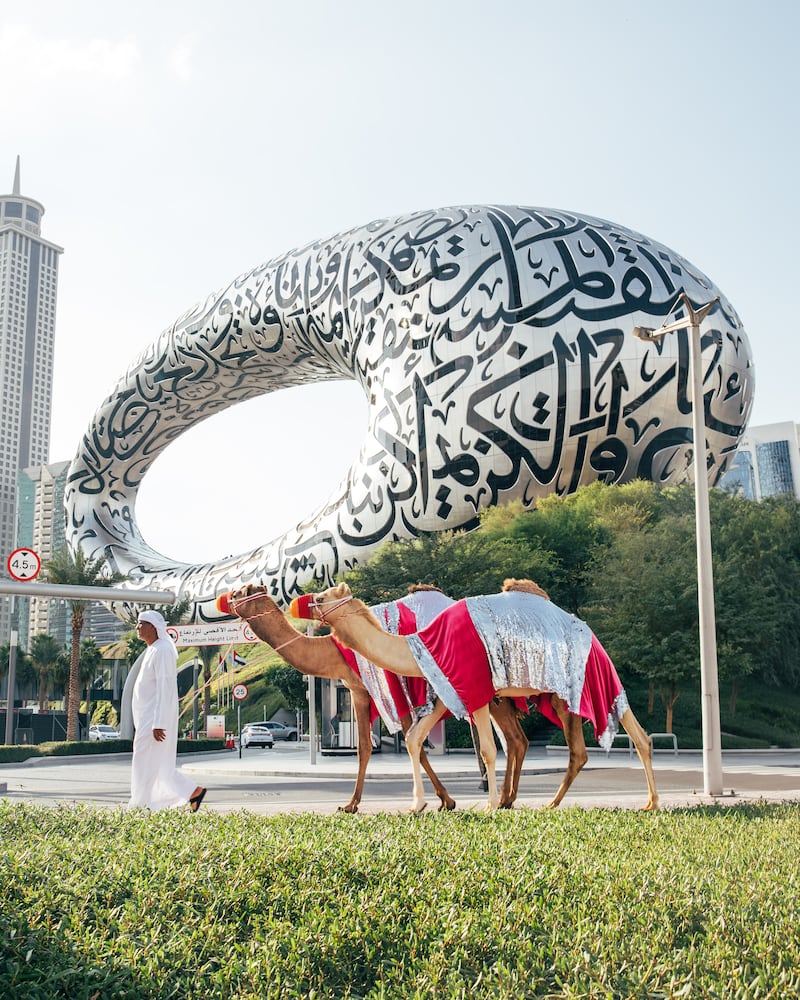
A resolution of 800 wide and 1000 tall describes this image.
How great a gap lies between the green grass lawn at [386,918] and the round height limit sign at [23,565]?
1176 cm

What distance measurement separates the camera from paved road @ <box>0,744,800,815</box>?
41.1 ft

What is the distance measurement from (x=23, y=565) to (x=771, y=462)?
131705mm

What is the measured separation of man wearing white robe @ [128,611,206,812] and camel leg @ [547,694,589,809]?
3569 mm

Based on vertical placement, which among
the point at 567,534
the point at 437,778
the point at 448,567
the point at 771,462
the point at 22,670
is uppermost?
the point at 771,462

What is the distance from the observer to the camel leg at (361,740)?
9430 millimetres

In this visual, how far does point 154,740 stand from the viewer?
1005 centimetres

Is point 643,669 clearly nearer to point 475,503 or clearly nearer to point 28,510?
point 475,503

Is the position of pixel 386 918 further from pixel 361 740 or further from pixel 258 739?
pixel 258 739

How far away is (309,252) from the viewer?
1420 inches

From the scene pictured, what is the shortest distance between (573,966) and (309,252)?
1350 inches

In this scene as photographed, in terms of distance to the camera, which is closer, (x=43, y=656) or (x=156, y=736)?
(x=156, y=736)

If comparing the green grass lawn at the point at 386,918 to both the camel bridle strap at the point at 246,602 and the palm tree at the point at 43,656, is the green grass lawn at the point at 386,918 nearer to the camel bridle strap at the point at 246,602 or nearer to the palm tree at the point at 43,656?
the camel bridle strap at the point at 246,602

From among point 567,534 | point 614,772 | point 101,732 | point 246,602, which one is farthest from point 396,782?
point 101,732

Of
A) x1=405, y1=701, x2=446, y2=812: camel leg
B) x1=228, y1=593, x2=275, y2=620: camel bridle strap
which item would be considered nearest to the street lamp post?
x1=405, y1=701, x2=446, y2=812: camel leg
